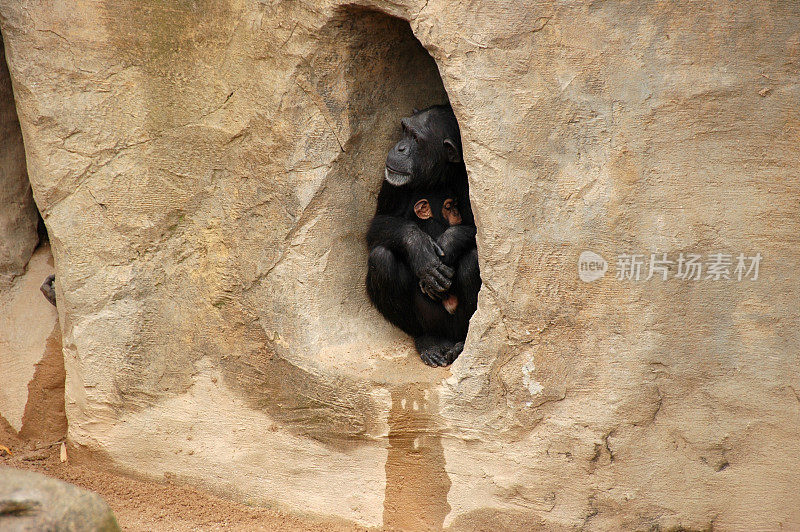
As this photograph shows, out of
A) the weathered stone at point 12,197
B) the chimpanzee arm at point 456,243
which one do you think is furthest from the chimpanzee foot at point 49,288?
the chimpanzee arm at point 456,243

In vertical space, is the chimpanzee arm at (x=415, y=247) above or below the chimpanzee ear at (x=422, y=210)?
below

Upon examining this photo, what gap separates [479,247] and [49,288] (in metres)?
2.70

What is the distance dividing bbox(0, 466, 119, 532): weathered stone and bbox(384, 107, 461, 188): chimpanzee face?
2.01 metres

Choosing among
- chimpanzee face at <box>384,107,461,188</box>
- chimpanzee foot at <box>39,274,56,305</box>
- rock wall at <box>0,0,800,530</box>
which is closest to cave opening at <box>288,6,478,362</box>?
rock wall at <box>0,0,800,530</box>

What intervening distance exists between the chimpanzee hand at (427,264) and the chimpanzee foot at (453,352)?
0.26 metres

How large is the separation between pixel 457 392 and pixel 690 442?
1007mm

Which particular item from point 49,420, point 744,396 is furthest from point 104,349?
point 744,396

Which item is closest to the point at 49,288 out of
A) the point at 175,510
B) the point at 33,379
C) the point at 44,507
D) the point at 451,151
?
the point at 33,379

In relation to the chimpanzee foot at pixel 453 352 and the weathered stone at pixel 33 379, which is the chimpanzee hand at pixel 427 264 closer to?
the chimpanzee foot at pixel 453 352

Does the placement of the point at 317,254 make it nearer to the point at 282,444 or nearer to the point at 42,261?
the point at 282,444

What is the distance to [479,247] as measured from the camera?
10.8ft

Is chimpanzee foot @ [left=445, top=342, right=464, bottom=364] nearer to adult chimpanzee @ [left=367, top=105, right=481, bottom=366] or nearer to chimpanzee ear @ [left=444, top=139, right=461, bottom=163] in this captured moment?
adult chimpanzee @ [left=367, top=105, right=481, bottom=366]

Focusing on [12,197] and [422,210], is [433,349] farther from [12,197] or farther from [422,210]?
[12,197]

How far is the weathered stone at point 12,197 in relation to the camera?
4574mm
